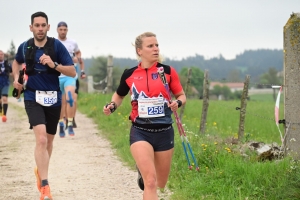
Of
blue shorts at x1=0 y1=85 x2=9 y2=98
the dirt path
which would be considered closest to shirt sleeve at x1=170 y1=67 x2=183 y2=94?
the dirt path

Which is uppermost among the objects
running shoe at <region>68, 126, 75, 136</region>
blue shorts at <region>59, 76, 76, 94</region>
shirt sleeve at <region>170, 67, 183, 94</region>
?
shirt sleeve at <region>170, 67, 183, 94</region>

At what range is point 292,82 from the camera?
7945 millimetres

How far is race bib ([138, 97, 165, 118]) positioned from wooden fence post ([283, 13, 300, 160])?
2575 mm

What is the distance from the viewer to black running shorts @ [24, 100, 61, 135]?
23.9 ft

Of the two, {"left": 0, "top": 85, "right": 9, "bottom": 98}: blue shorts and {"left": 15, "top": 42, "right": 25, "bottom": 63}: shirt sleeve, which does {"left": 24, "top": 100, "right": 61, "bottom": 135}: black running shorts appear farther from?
{"left": 0, "top": 85, "right": 9, "bottom": 98}: blue shorts

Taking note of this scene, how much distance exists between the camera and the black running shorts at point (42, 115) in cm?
729

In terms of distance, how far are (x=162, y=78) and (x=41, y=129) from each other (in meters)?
1.98

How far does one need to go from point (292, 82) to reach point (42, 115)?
3.25 meters

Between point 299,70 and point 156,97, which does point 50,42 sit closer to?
point 156,97

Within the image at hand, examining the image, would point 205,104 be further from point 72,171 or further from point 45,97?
point 45,97

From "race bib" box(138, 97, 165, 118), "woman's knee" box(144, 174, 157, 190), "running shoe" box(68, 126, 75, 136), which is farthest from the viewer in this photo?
"running shoe" box(68, 126, 75, 136)

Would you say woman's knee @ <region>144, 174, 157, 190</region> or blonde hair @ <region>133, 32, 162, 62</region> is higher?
blonde hair @ <region>133, 32, 162, 62</region>

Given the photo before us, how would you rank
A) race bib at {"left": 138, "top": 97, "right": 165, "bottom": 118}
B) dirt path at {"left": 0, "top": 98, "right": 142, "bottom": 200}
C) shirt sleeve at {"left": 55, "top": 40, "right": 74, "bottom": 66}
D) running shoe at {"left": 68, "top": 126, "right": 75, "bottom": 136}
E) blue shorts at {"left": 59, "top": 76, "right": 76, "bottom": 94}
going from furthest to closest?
running shoe at {"left": 68, "top": 126, "right": 75, "bottom": 136} → blue shorts at {"left": 59, "top": 76, "right": 76, "bottom": 94} → dirt path at {"left": 0, "top": 98, "right": 142, "bottom": 200} → shirt sleeve at {"left": 55, "top": 40, "right": 74, "bottom": 66} → race bib at {"left": 138, "top": 97, "right": 165, "bottom": 118}

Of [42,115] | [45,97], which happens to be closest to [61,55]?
[45,97]
